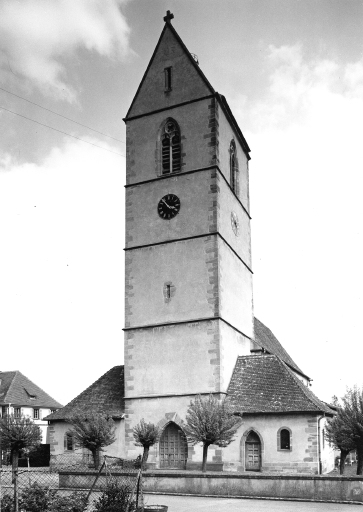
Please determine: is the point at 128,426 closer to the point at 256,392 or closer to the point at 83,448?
the point at 83,448

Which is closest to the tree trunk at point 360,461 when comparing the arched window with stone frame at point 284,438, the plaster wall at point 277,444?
the plaster wall at point 277,444

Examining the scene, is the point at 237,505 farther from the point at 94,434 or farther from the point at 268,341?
the point at 268,341

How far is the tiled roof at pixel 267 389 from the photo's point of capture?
→ 3078 cm

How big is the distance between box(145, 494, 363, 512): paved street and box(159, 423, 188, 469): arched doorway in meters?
10.7

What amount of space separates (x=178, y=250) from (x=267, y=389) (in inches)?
327

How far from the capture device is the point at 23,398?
67.8 metres

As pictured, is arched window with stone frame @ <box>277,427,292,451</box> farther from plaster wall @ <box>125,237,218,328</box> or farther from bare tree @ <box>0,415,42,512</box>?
bare tree @ <box>0,415,42,512</box>

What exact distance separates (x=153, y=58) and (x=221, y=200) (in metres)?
9.65

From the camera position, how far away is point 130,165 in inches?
1441

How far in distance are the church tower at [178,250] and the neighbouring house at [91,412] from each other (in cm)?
89

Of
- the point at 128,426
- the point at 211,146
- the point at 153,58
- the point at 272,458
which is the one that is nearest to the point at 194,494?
the point at 272,458

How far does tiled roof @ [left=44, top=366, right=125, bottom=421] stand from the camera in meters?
33.9

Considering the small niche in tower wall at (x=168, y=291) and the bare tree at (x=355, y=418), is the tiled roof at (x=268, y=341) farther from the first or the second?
the bare tree at (x=355, y=418)

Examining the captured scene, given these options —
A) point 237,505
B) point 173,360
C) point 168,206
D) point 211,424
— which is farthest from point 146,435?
point 237,505
